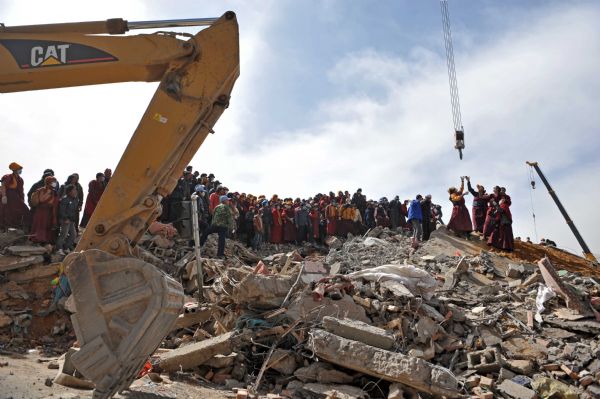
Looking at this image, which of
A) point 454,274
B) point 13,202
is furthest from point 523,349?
point 13,202

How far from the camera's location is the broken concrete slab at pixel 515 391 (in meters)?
6.70

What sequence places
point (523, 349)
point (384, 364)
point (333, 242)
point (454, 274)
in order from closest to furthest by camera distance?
point (384, 364), point (523, 349), point (454, 274), point (333, 242)

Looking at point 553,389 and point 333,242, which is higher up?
point 333,242

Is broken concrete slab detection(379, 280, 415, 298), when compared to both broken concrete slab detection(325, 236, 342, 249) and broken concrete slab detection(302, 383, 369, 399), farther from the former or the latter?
broken concrete slab detection(325, 236, 342, 249)

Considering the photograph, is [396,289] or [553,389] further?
[396,289]

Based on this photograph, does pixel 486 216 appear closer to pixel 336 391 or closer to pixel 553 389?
pixel 553 389

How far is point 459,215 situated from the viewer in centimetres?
1545

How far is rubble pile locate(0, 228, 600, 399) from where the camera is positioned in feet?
20.4

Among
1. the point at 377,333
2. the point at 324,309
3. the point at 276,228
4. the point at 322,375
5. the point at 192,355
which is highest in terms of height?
the point at 276,228

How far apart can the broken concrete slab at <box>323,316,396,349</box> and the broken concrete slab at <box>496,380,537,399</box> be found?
1.68 m

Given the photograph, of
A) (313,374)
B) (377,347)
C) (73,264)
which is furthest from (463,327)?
(73,264)

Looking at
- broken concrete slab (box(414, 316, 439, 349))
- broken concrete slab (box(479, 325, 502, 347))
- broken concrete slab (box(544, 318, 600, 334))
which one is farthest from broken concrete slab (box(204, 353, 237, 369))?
broken concrete slab (box(544, 318, 600, 334))

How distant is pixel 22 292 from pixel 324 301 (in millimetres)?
5904

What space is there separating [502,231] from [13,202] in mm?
12918
